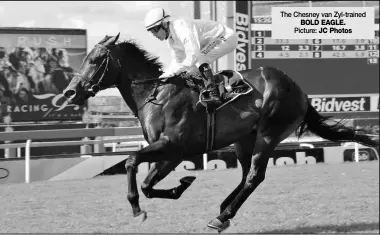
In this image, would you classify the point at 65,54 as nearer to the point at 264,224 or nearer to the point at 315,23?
the point at 264,224

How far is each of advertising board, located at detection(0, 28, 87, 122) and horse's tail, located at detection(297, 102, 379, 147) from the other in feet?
18.7

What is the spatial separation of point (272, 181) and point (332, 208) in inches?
90.3

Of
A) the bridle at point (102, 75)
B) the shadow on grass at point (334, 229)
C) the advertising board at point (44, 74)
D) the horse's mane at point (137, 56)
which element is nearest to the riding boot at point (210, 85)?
the horse's mane at point (137, 56)

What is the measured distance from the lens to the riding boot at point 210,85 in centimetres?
493

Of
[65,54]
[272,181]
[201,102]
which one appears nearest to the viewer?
[201,102]

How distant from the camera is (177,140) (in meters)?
4.86

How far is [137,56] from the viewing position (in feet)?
16.6

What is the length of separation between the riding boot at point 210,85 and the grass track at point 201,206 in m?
1.60

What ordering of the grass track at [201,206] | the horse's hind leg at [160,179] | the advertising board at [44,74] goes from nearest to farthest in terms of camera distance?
the horse's hind leg at [160,179] < the grass track at [201,206] < the advertising board at [44,74]

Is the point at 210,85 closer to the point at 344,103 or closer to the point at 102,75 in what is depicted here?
the point at 102,75

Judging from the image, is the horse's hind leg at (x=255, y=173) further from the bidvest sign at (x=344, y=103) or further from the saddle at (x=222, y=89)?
the bidvest sign at (x=344, y=103)

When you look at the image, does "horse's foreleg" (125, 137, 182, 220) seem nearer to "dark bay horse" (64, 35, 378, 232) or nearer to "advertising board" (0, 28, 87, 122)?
"dark bay horse" (64, 35, 378, 232)

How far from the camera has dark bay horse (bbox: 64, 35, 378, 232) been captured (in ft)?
15.6

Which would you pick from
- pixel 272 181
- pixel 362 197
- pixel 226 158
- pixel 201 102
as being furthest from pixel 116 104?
pixel 201 102
